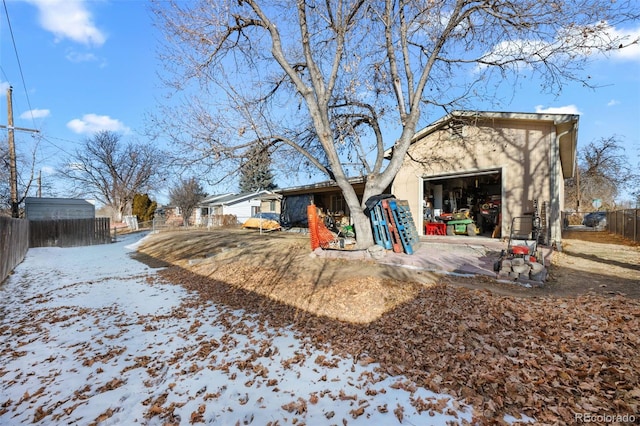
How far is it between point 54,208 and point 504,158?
2644 cm

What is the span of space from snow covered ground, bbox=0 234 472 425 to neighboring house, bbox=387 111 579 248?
850 cm

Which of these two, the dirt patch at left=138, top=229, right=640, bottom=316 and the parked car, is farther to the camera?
the parked car

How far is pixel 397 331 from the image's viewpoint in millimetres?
3791

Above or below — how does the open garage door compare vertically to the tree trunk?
above

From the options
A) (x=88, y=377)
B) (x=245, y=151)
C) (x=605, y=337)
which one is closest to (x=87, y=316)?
(x=88, y=377)

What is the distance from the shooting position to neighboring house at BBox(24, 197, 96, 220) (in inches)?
750

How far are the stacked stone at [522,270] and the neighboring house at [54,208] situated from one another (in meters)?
25.8

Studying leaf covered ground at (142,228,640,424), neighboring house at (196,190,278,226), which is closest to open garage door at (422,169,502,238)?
leaf covered ground at (142,228,640,424)

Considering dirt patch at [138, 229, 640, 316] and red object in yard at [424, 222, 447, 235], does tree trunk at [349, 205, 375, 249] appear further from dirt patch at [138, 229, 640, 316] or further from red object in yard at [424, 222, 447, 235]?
red object in yard at [424, 222, 447, 235]

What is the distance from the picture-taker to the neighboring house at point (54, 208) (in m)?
19.1

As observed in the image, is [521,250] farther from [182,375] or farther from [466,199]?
[466,199]

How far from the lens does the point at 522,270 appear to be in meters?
5.43

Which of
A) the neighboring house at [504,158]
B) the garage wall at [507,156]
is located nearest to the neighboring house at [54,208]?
the neighboring house at [504,158]

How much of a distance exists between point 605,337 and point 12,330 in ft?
25.9
